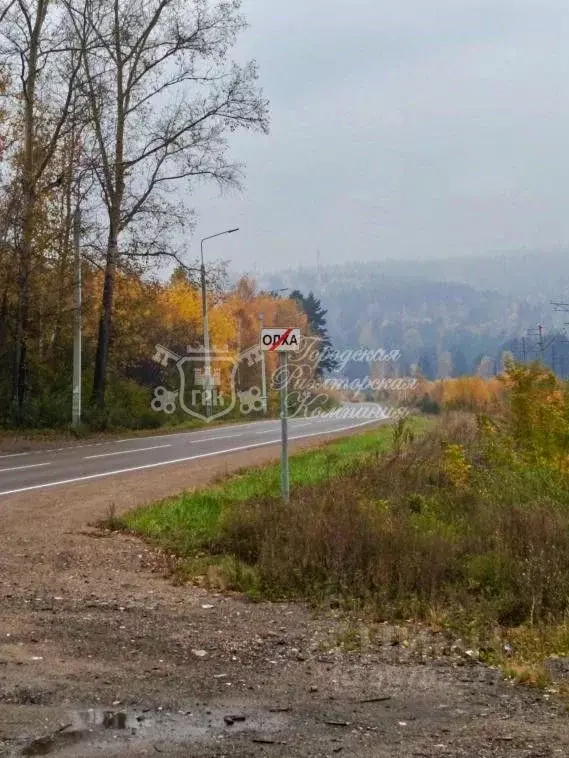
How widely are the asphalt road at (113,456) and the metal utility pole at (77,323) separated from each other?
7.62ft

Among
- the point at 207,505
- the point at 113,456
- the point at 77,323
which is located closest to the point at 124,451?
the point at 113,456

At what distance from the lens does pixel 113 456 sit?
957 inches

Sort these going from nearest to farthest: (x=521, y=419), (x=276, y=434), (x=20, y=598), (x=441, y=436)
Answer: (x=20, y=598) → (x=521, y=419) → (x=441, y=436) → (x=276, y=434)

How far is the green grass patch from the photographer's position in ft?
39.8

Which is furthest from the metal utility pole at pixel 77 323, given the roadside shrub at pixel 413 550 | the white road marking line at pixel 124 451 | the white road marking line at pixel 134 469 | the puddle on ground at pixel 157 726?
the puddle on ground at pixel 157 726

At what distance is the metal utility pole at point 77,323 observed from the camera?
1257 inches

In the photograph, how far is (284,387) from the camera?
13.0 metres

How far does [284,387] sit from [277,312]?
7013 centimetres

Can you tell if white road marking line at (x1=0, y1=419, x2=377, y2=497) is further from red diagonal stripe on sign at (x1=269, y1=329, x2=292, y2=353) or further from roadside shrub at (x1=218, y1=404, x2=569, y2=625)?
red diagonal stripe on sign at (x1=269, y1=329, x2=292, y2=353)

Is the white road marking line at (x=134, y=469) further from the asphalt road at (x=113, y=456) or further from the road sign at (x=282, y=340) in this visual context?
the road sign at (x=282, y=340)

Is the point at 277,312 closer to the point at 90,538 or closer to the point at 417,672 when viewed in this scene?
the point at 90,538

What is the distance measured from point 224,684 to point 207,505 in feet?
25.1

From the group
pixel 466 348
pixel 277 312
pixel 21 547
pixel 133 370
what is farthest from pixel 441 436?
pixel 277 312

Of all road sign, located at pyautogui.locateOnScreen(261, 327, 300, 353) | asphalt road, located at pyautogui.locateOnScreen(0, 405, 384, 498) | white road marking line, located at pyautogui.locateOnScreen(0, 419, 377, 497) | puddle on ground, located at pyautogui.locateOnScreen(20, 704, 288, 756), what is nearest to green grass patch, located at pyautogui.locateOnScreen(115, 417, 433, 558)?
road sign, located at pyautogui.locateOnScreen(261, 327, 300, 353)
